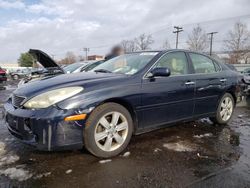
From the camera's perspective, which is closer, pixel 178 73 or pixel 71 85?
pixel 71 85

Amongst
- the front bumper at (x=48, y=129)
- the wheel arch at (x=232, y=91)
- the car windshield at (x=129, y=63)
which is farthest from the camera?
the wheel arch at (x=232, y=91)

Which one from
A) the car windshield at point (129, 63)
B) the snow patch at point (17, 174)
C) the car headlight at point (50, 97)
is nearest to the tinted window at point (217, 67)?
the car windshield at point (129, 63)

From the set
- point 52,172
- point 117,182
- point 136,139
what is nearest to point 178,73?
point 136,139

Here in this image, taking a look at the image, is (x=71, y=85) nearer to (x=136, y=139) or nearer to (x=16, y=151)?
(x=16, y=151)

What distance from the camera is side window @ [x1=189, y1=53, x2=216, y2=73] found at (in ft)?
14.2

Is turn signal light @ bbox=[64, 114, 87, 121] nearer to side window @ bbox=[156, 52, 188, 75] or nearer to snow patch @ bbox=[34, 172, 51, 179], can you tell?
snow patch @ bbox=[34, 172, 51, 179]

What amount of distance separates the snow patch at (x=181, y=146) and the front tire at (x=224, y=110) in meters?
1.36

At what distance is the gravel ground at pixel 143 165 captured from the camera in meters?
2.54

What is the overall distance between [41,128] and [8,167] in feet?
2.17

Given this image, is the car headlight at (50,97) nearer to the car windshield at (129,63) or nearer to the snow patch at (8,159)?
the snow patch at (8,159)

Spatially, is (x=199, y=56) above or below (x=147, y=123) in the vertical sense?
above

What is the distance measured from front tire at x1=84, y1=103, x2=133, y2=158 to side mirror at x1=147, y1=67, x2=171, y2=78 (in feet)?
2.26

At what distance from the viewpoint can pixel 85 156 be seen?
317 cm

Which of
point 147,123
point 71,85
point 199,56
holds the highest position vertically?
point 199,56
